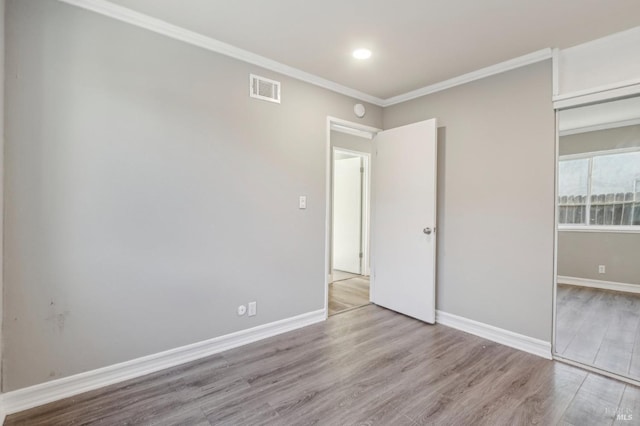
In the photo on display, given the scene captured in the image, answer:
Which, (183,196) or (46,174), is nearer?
(46,174)

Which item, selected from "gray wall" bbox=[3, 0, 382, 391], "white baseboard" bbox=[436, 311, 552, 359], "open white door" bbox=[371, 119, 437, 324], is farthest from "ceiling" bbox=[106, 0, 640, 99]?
"white baseboard" bbox=[436, 311, 552, 359]

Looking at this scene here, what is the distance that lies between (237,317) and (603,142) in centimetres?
336

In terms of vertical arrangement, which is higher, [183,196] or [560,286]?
[183,196]

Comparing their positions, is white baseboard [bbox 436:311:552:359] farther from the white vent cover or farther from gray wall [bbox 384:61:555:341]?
the white vent cover

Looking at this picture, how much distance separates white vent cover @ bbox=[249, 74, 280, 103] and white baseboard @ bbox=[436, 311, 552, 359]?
110 inches

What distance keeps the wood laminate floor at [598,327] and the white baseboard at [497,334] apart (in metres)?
0.13

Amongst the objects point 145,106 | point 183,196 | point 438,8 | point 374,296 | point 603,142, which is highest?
point 438,8

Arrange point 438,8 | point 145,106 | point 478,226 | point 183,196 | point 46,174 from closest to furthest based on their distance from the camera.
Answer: point 46,174
point 438,8
point 145,106
point 183,196
point 478,226

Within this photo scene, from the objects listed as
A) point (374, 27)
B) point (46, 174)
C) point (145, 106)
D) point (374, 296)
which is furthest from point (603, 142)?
point (46, 174)

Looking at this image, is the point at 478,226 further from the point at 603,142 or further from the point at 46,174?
the point at 46,174

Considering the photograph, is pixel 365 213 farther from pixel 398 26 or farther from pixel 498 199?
pixel 398 26

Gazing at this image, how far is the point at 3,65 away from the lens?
1714 millimetres

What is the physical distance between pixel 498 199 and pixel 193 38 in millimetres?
2963

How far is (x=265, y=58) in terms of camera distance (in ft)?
8.92
